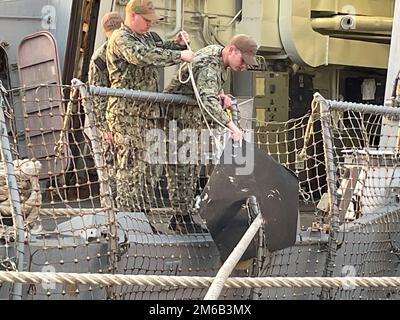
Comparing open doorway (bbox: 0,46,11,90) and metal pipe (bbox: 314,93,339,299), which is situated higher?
open doorway (bbox: 0,46,11,90)

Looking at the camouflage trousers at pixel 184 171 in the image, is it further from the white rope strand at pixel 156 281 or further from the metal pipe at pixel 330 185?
the white rope strand at pixel 156 281

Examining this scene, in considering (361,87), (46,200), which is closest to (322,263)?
(46,200)

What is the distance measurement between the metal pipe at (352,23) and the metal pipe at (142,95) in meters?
4.08

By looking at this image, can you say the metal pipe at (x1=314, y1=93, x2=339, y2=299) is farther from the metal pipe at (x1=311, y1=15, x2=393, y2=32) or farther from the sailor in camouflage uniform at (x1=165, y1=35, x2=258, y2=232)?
the metal pipe at (x1=311, y1=15, x2=393, y2=32)

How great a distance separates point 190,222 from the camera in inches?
173

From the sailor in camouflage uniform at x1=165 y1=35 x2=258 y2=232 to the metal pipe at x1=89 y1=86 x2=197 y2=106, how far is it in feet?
0.29

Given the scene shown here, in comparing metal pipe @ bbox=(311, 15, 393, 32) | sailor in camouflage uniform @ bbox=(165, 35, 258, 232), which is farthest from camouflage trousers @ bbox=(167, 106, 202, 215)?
metal pipe @ bbox=(311, 15, 393, 32)

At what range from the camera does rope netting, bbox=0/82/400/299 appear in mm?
3600

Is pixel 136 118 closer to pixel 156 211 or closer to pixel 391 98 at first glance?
pixel 156 211

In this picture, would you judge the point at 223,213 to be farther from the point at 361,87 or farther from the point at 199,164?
the point at 361,87

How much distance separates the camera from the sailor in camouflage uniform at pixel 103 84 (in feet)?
14.2

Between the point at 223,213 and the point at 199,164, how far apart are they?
820 mm

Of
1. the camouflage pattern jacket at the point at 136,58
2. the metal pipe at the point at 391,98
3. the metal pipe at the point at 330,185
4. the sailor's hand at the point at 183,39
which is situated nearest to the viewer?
the metal pipe at the point at 330,185

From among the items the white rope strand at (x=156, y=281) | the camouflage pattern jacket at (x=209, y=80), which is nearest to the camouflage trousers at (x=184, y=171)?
the camouflage pattern jacket at (x=209, y=80)
